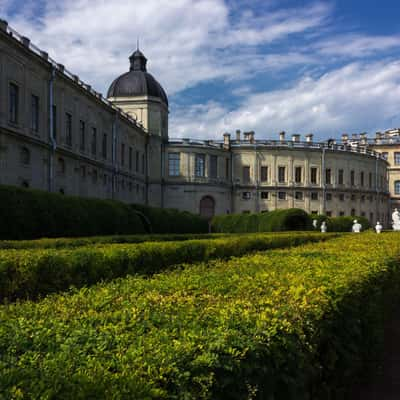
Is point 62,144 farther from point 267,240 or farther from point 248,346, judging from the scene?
point 248,346

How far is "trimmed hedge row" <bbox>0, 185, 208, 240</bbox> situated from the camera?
1538 cm

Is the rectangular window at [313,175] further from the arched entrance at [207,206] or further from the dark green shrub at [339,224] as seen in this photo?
the dark green shrub at [339,224]

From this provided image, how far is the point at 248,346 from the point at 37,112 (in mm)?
29151

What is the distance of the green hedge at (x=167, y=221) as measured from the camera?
2520cm

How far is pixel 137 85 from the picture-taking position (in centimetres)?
5466

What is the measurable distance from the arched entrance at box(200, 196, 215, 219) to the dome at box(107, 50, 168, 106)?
12678 millimetres

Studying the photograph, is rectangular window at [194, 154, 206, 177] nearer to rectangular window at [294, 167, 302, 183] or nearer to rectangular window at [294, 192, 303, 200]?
rectangular window at [294, 167, 302, 183]

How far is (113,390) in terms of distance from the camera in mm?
2082

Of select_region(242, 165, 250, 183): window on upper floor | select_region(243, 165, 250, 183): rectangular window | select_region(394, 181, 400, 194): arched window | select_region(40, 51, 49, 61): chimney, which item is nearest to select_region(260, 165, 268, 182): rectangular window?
select_region(243, 165, 250, 183): rectangular window

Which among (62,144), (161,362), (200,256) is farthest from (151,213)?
(161,362)

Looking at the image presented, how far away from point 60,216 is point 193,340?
15.6 meters

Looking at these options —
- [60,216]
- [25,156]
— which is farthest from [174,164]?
[60,216]

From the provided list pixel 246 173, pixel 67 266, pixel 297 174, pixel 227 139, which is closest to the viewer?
pixel 67 266

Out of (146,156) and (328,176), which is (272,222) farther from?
(328,176)
